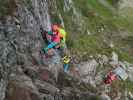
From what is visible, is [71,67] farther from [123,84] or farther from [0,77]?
[0,77]

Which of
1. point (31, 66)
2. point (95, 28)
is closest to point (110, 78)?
point (95, 28)

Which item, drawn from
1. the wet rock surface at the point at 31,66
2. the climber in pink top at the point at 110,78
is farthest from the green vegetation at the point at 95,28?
the wet rock surface at the point at 31,66

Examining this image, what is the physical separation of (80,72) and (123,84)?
4076 mm

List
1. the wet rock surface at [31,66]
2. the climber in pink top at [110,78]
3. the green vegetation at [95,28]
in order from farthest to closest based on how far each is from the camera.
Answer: the green vegetation at [95,28] < the climber in pink top at [110,78] < the wet rock surface at [31,66]

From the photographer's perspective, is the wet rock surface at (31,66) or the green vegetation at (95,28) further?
the green vegetation at (95,28)

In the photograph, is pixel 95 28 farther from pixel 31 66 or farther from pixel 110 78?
pixel 31 66

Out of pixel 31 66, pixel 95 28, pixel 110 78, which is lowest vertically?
pixel 110 78

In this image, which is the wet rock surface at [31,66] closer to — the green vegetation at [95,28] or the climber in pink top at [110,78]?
the climber in pink top at [110,78]

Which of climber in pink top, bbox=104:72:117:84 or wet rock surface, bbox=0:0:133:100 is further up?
wet rock surface, bbox=0:0:133:100

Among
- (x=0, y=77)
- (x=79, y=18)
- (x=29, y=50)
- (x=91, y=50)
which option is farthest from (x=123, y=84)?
(x=0, y=77)

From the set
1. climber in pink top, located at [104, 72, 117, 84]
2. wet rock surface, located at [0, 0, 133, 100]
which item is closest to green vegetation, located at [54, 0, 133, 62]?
climber in pink top, located at [104, 72, 117, 84]

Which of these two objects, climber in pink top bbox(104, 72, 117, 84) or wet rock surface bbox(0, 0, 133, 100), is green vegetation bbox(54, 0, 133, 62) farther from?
wet rock surface bbox(0, 0, 133, 100)

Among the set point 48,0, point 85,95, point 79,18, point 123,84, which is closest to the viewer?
point 85,95

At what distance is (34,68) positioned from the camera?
947 inches
